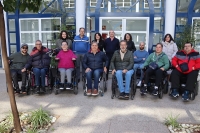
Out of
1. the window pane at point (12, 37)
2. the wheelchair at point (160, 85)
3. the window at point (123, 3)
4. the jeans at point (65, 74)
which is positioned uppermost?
the window at point (123, 3)

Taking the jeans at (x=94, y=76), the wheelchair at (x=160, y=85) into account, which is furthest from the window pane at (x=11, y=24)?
the wheelchair at (x=160, y=85)

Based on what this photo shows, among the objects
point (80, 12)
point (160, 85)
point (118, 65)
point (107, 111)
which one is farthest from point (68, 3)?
point (107, 111)

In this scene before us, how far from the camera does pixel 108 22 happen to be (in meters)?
7.06

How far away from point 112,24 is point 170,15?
6.27 feet

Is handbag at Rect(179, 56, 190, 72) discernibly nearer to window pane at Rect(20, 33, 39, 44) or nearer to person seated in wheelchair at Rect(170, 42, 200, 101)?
person seated in wheelchair at Rect(170, 42, 200, 101)

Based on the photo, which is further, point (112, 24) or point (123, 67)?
point (112, 24)

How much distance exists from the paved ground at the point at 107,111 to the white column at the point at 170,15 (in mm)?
2861

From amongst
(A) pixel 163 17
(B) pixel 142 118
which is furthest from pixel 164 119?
(A) pixel 163 17

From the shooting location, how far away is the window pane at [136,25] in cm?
696

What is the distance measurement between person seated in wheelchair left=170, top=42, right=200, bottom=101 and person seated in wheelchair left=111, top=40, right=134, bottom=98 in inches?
35.8

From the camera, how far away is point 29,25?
7602 millimetres

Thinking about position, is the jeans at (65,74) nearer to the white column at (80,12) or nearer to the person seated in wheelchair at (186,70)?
the person seated in wheelchair at (186,70)

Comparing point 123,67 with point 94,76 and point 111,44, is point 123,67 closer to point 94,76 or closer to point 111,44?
point 94,76

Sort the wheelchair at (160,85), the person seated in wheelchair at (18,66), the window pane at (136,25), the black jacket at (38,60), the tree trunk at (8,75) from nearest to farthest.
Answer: the tree trunk at (8,75) < the wheelchair at (160,85) < the person seated in wheelchair at (18,66) < the black jacket at (38,60) < the window pane at (136,25)
